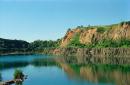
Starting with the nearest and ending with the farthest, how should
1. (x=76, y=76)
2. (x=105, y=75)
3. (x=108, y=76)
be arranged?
(x=108, y=76) < (x=76, y=76) < (x=105, y=75)

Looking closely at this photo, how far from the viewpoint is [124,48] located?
182 meters

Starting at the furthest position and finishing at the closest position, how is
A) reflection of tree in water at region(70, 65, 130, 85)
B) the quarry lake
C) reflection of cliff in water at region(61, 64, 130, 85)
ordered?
reflection of cliff in water at region(61, 64, 130, 85) → reflection of tree in water at region(70, 65, 130, 85) → the quarry lake

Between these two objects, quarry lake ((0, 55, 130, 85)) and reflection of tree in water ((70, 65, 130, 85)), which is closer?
quarry lake ((0, 55, 130, 85))

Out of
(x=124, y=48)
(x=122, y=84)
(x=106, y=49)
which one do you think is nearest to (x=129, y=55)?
(x=124, y=48)

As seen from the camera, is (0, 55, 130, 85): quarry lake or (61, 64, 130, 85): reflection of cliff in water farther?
(61, 64, 130, 85): reflection of cliff in water

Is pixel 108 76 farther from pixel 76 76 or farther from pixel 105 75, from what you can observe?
pixel 76 76

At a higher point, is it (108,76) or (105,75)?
(105,75)

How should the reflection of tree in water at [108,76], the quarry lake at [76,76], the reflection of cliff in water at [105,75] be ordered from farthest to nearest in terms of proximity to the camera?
the reflection of cliff in water at [105,75]
the reflection of tree in water at [108,76]
the quarry lake at [76,76]

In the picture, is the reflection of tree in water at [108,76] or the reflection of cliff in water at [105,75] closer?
the reflection of tree in water at [108,76]

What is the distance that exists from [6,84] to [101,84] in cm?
1992

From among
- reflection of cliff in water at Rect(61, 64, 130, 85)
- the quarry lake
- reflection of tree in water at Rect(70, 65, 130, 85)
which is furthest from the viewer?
reflection of cliff in water at Rect(61, 64, 130, 85)

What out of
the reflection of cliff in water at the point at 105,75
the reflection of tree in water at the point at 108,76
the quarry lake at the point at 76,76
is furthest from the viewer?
the reflection of cliff in water at the point at 105,75

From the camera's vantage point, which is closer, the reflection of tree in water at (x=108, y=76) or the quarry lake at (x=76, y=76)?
the quarry lake at (x=76, y=76)

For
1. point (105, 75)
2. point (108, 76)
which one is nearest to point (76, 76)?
point (105, 75)
